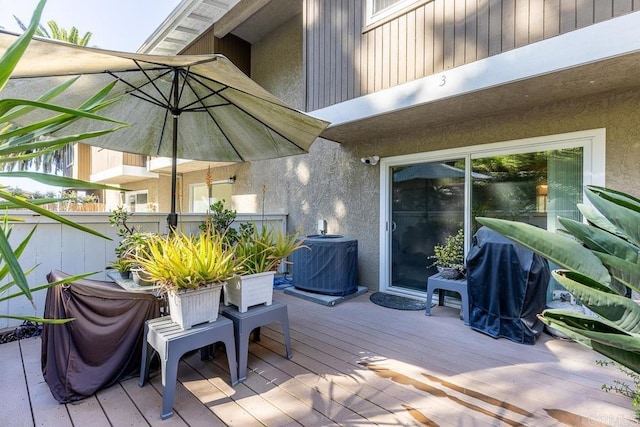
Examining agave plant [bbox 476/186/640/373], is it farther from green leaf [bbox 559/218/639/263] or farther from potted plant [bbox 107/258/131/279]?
potted plant [bbox 107/258/131/279]

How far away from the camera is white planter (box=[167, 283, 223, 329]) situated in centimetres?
217

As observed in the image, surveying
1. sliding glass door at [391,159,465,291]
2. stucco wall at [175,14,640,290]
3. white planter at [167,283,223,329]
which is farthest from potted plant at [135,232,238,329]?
sliding glass door at [391,159,465,291]

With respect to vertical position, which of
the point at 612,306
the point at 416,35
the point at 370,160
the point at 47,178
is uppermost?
the point at 416,35

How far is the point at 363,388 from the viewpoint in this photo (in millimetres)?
2328

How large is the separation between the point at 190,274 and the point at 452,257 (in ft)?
10.8

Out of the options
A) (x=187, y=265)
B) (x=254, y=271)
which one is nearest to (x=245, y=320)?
(x=254, y=271)

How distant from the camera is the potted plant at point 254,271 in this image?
2523 millimetres

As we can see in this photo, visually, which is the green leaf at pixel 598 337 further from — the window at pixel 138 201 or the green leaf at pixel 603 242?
the window at pixel 138 201

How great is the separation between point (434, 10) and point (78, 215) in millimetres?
4688

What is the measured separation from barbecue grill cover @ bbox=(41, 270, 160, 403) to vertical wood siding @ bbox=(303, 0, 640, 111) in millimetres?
3538

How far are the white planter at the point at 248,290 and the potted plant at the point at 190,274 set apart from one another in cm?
21

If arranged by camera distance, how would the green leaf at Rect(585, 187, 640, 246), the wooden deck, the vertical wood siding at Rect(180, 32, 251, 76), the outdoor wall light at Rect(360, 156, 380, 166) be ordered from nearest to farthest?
the green leaf at Rect(585, 187, 640, 246) → the wooden deck → the outdoor wall light at Rect(360, 156, 380, 166) → the vertical wood siding at Rect(180, 32, 251, 76)

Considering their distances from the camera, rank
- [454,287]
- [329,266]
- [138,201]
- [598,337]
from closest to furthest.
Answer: [598,337]
[454,287]
[329,266]
[138,201]

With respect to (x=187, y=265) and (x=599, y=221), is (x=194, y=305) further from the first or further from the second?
(x=599, y=221)
